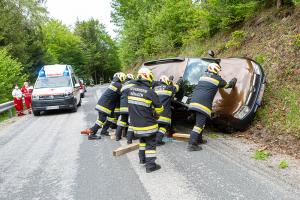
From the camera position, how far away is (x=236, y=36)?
1395cm

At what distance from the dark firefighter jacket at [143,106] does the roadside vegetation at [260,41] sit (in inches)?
104

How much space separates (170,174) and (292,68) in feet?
17.0

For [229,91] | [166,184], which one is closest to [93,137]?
[229,91]

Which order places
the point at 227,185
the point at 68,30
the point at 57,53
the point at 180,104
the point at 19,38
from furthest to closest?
the point at 68,30 → the point at 57,53 → the point at 19,38 → the point at 180,104 → the point at 227,185

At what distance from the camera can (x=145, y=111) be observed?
6.41 meters

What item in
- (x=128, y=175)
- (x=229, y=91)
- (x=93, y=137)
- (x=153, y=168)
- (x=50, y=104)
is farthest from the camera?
(x=50, y=104)

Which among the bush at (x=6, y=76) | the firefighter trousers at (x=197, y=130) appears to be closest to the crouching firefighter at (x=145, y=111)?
the firefighter trousers at (x=197, y=130)

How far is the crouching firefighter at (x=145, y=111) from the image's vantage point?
6371mm

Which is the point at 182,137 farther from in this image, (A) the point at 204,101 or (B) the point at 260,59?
(B) the point at 260,59

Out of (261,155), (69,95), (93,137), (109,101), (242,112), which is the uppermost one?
(109,101)

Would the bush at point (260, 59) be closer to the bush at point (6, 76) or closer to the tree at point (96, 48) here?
the bush at point (6, 76)

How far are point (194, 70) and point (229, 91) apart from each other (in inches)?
53.6

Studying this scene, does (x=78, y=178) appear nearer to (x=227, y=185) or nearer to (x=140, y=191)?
(x=140, y=191)

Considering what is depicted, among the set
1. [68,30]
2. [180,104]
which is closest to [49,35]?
[68,30]
